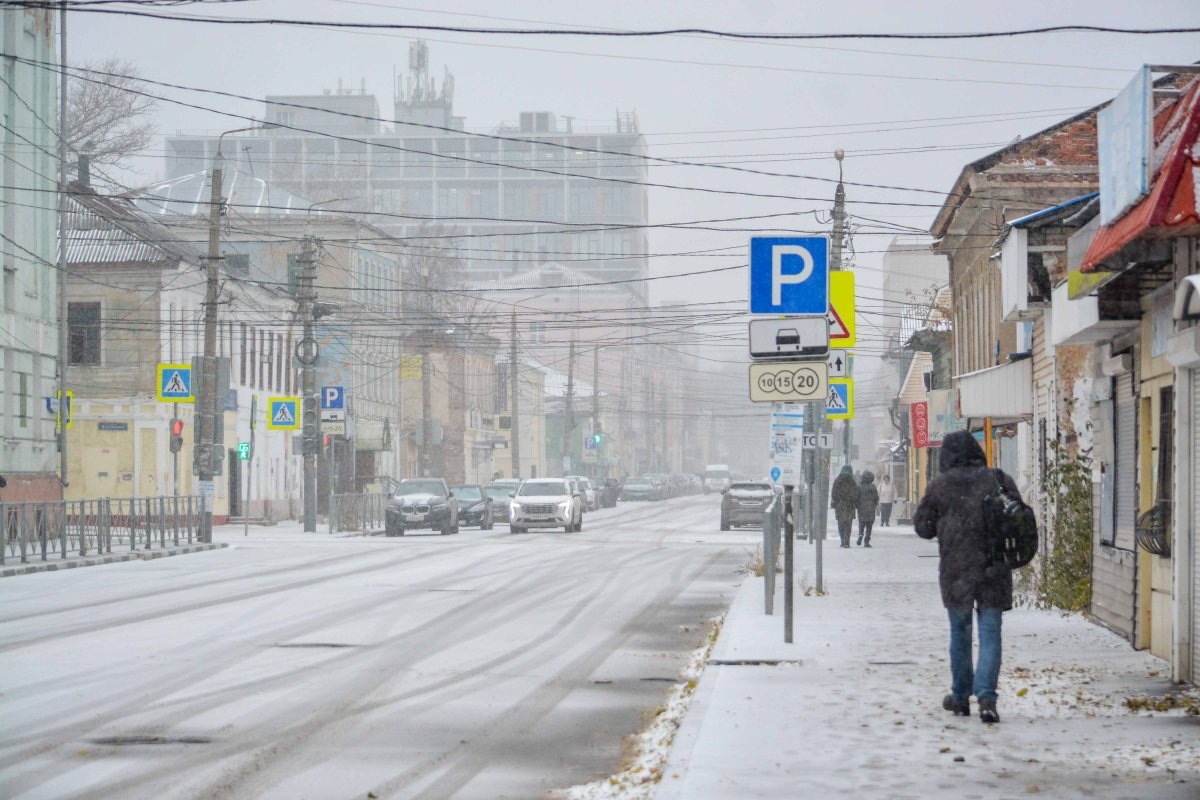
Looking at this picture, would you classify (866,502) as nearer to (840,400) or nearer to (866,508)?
(866,508)

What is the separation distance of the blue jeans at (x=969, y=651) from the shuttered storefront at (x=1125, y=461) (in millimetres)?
4292

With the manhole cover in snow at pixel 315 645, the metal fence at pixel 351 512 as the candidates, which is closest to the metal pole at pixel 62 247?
the metal fence at pixel 351 512

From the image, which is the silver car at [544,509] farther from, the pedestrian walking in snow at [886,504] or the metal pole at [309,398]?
the pedestrian walking in snow at [886,504]

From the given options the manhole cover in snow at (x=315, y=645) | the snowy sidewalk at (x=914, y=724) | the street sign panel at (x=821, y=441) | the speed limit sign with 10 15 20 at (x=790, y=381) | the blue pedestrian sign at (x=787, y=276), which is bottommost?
the manhole cover in snow at (x=315, y=645)

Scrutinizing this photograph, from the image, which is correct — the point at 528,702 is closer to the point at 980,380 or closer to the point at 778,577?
the point at 778,577

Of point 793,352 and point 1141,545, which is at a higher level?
point 793,352

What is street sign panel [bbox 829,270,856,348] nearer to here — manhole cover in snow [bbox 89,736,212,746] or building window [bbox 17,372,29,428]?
manhole cover in snow [bbox 89,736,212,746]

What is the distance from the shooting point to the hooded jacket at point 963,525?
10016 millimetres

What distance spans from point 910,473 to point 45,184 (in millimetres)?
36635

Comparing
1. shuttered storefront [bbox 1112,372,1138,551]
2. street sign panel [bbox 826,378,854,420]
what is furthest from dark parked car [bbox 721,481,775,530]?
shuttered storefront [bbox 1112,372,1138,551]

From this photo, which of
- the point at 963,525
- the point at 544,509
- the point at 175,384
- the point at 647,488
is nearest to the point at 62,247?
the point at 175,384

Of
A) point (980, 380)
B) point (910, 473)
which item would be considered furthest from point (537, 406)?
point (980, 380)

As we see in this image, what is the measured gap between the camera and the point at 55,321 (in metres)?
44.7

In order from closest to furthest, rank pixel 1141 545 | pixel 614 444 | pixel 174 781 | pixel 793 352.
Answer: pixel 174 781, pixel 1141 545, pixel 793 352, pixel 614 444
